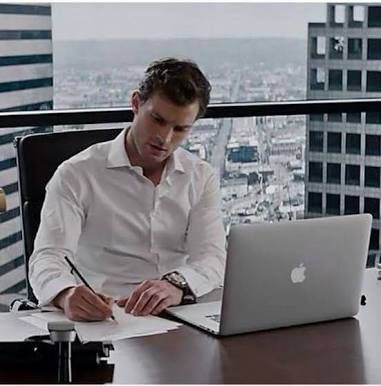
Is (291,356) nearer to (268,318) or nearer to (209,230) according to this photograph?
(268,318)

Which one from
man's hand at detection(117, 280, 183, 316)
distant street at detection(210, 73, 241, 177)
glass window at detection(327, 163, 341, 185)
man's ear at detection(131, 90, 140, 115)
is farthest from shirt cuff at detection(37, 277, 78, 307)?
glass window at detection(327, 163, 341, 185)

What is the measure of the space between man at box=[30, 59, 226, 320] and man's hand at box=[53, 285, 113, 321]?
22 cm

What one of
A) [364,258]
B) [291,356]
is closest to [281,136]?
[364,258]

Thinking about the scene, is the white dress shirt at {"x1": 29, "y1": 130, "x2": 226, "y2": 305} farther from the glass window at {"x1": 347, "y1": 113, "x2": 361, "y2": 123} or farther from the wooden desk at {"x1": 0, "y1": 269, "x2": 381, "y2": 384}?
the glass window at {"x1": 347, "y1": 113, "x2": 361, "y2": 123}

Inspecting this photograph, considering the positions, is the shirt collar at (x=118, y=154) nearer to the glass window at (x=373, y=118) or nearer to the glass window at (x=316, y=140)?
the glass window at (x=316, y=140)

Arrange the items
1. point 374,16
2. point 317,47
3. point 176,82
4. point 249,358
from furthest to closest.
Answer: point 374,16, point 317,47, point 176,82, point 249,358

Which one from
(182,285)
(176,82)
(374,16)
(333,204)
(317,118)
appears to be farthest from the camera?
(374,16)

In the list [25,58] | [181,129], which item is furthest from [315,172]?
[181,129]

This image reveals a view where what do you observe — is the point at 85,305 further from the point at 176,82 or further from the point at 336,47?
the point at 336,47

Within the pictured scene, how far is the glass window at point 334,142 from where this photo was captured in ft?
13.2

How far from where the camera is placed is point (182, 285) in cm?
211

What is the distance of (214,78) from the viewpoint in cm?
Answer: 395

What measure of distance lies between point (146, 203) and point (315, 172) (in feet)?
5.89

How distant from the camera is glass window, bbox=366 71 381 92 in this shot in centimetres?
426
